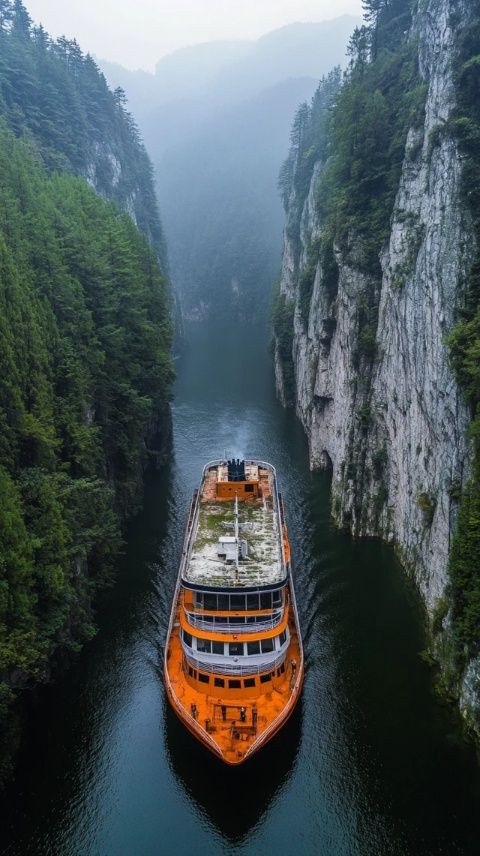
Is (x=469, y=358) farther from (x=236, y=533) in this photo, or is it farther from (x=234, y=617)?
(x=234, y=617)

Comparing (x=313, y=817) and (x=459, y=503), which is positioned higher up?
(x=459, y=503)

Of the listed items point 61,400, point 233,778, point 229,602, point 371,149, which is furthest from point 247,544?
point 371,149

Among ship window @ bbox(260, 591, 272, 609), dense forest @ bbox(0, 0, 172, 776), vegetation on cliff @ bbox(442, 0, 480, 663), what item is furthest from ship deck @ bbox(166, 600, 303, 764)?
vegetation on cliff @ bbox(442, 0, 480, 663)

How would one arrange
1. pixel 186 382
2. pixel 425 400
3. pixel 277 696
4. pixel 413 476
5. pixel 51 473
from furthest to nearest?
pixel 186 382 → pixel 413 476 → pixel 425 400 → pixel 51 473 → pixel 277 696

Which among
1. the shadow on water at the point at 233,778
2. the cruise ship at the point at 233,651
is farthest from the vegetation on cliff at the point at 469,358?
the shadow on water at the point at 233,778

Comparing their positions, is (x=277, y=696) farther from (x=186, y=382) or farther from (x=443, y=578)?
(x=186, y=382)

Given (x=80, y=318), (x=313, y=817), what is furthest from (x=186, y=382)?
(x=313, y=817)

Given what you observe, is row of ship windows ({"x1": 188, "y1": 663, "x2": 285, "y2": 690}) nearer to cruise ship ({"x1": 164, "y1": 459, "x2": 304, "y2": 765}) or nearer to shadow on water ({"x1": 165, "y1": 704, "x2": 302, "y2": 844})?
cruise ship ({"x1": 164, "y1": 459, "x2": 304, "y2": 765})
